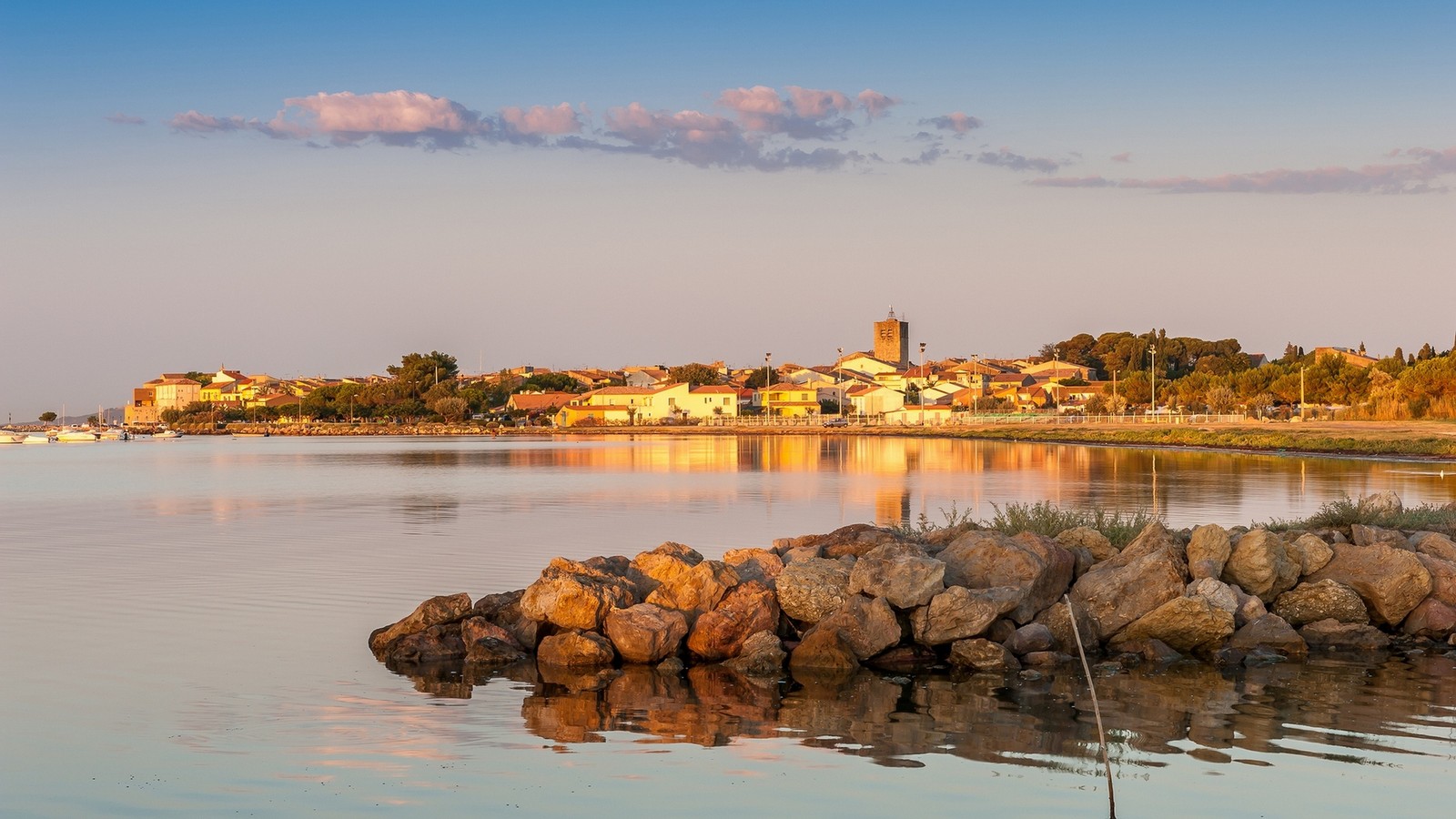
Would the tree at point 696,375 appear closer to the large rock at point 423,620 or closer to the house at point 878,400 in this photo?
the house at point 878,400

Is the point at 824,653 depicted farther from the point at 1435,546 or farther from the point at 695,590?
the point at 1435,546

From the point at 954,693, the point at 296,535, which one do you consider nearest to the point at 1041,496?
the point at 296,535

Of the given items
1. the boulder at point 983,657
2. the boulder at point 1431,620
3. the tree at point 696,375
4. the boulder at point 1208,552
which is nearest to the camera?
the boulder at point 983,657

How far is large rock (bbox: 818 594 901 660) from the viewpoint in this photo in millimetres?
11664

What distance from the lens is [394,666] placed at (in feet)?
38.7

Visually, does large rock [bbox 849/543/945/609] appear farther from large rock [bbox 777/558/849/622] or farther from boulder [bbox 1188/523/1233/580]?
boulder [bbox 1188/523/1233/580]

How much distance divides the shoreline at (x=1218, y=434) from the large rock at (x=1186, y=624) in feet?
125

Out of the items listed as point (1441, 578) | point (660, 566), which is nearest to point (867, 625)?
point (660, 566)

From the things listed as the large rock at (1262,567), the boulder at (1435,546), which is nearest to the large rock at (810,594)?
the large rock at (1262,567)

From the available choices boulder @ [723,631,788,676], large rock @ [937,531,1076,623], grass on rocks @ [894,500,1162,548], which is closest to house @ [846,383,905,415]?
grass on rocks @ [894,500,1162,548]

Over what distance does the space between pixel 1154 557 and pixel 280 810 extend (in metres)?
8.04

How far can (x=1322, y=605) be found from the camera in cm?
1287

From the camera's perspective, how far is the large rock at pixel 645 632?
38.2ft

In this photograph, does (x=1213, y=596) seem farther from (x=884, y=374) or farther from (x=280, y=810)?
(x=884, y=374)
